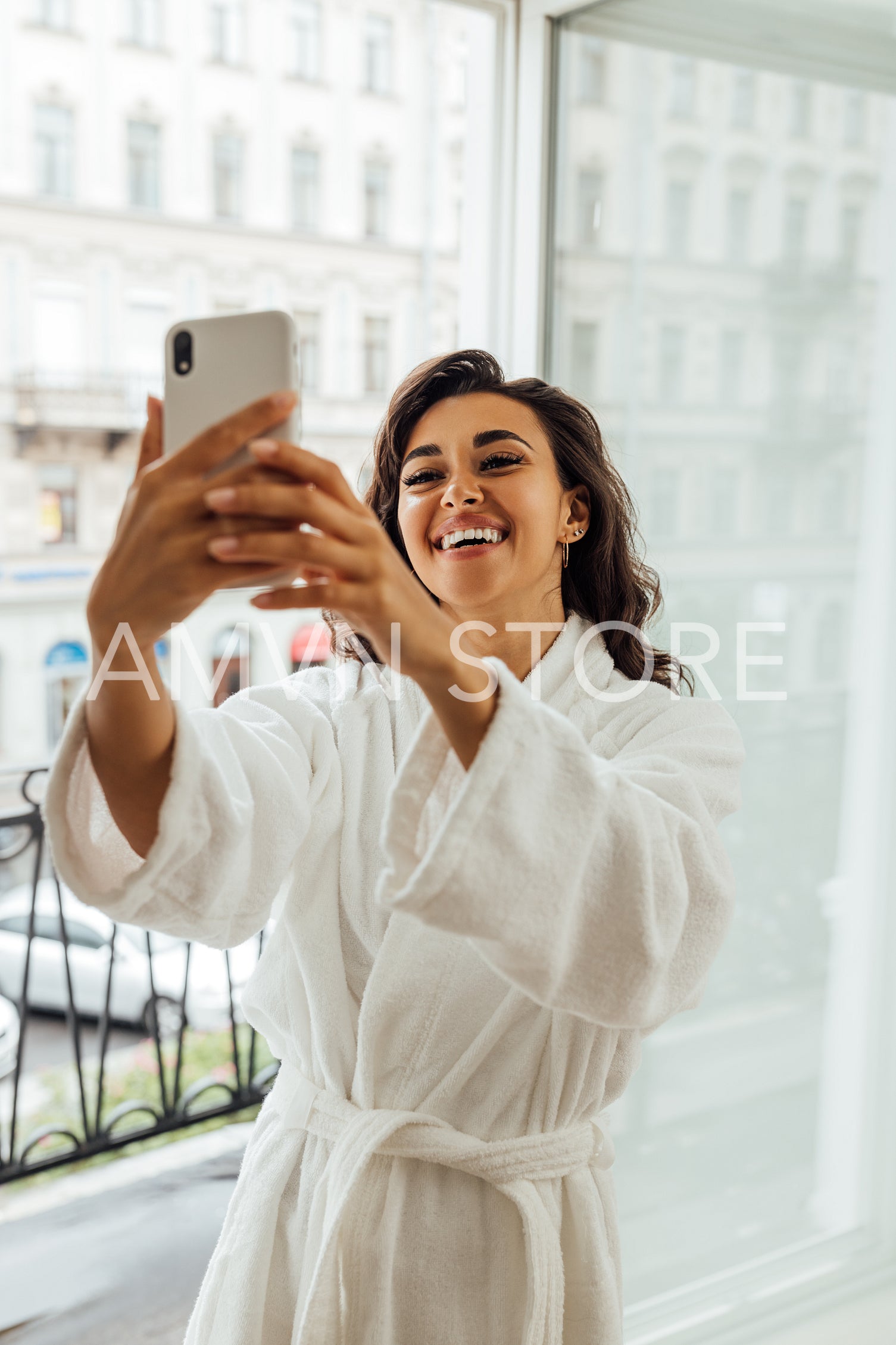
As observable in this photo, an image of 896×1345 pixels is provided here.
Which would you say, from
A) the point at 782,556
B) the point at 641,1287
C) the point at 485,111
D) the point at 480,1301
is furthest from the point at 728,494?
the point at 641,1287

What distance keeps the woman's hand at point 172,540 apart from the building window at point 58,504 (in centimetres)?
656

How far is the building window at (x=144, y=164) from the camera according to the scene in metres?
6.85

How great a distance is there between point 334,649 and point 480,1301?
22.9 inches

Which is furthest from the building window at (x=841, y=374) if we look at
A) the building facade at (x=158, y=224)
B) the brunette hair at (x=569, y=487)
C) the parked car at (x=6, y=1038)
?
the building facade at (x=158, y=224)

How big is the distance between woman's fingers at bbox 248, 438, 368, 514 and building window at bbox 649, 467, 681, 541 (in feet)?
3.83

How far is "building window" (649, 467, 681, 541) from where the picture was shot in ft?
5.43

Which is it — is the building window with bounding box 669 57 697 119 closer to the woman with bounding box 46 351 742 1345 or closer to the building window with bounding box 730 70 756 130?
the building window with bounding box 730 70 756 130

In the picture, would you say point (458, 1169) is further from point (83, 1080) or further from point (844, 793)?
point (83, 1080)

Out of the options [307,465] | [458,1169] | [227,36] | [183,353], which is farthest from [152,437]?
[227,36]

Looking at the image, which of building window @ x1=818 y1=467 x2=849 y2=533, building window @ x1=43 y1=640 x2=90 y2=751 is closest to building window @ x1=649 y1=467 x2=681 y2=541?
building window @ x1=818 y1=467 x2=849 y2=533

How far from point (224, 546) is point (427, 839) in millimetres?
212

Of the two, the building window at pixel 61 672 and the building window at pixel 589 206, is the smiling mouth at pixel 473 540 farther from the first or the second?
the building window at pixel 61 672

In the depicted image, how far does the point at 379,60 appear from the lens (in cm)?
679

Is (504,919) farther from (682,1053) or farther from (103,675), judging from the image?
(682,1053)
